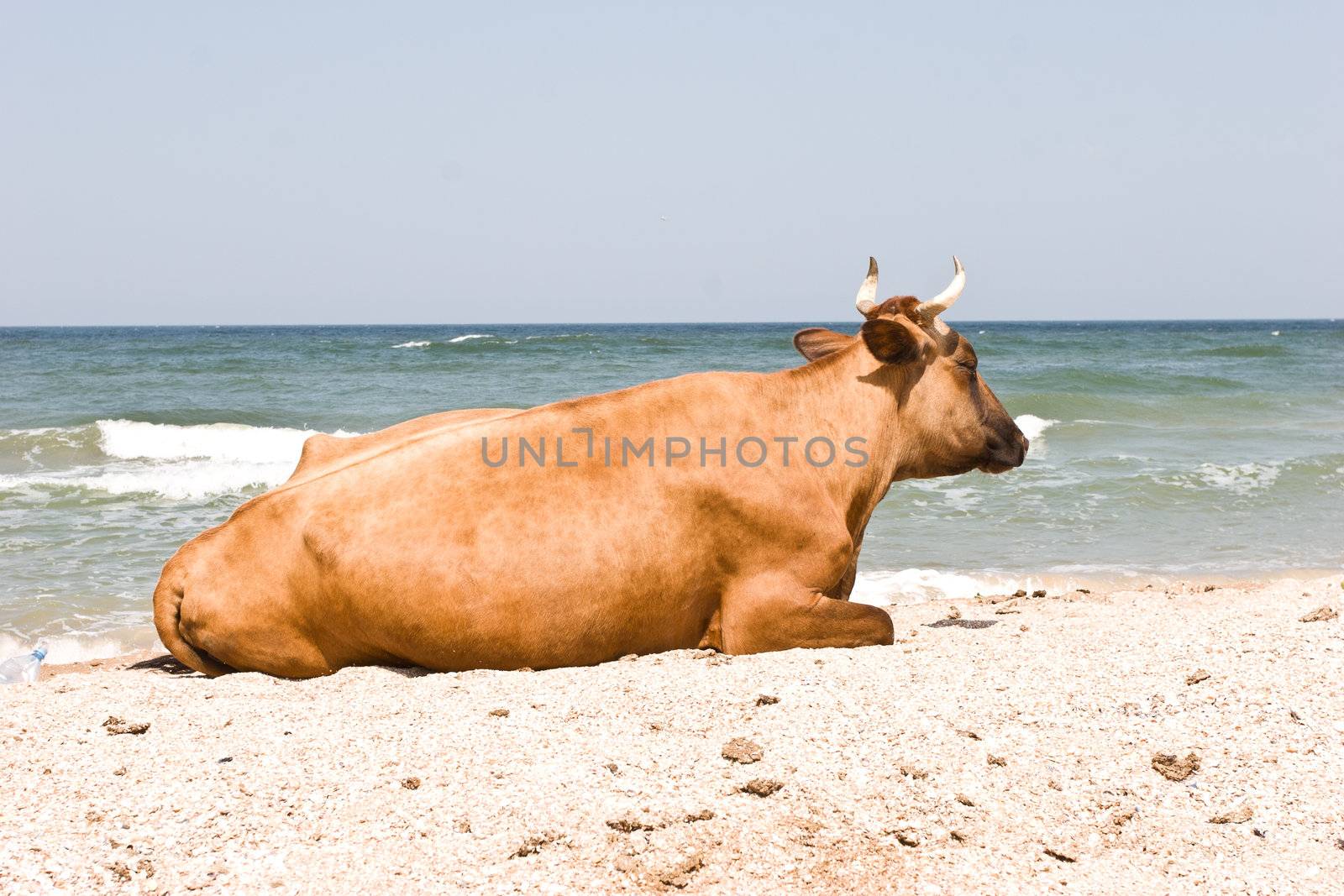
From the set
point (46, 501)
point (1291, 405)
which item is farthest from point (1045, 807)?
point (1291, 405)

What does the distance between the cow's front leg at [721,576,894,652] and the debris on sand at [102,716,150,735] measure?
2.33m

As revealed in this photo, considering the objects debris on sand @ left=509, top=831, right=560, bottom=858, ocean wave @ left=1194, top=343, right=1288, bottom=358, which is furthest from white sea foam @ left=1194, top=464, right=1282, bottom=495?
ocean wave @ left=1194, top=343, right=1288, bottom=358

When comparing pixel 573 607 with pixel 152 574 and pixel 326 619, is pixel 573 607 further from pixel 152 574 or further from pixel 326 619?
pixel 152 574

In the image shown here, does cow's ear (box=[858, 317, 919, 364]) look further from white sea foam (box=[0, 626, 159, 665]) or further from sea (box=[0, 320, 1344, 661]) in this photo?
white sea foam (box=[0, 626, 159, 665])

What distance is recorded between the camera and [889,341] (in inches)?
227

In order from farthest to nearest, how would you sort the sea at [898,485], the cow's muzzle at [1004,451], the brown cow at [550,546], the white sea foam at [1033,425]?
the white sea foam at [1033,425]
the sea at [898,485]
the cow's muzzle at [1004,451]
the brown cow at [550,546]

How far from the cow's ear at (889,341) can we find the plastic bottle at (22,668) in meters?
4.41

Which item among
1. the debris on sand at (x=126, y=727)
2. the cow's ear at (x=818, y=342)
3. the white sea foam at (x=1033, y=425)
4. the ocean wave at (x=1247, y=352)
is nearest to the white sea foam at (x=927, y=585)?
the cow's ear at (x=818, y=342)

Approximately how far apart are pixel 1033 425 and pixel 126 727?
20.1m

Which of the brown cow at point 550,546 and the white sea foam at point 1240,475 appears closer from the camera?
the brown cow at point 550,546

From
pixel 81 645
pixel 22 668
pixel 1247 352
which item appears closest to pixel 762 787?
pixel 22 668

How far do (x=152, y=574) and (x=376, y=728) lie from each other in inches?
221

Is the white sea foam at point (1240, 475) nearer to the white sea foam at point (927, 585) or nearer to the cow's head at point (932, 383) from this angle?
the white sea foam at point (927, 585)

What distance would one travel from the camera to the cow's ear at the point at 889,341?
5.67 meters
